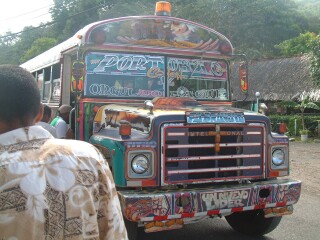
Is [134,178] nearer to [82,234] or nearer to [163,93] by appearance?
[163,93]

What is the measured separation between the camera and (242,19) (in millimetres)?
35156

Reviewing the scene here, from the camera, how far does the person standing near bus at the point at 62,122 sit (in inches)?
222

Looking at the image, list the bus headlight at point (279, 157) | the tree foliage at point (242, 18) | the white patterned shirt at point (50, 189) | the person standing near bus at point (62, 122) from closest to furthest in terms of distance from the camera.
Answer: the white patterned shirt at point (50, 189) < the bus headlight at point (279, 157) < the person standing near bus at point (62, 122) < the tree foliage at point (242, 18)

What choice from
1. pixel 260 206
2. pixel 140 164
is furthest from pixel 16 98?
pixel 260 206

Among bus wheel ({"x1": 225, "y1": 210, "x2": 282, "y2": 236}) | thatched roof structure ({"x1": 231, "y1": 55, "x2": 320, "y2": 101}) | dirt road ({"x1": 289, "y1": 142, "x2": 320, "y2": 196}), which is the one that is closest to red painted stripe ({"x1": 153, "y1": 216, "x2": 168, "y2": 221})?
bus wheel ({"x1": 225, "y1": 210, "x2": 282, "y2": 236})

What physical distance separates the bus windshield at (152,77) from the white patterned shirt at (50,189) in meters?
3.69

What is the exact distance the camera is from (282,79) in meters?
26.9

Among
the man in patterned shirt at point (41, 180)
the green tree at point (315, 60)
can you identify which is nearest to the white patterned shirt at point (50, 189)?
the man in patterned shirt at point (41, 180)

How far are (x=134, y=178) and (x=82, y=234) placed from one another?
2608mm

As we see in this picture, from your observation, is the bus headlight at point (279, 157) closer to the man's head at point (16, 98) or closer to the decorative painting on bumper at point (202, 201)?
the decorative painting on bumper at point (202, 201)

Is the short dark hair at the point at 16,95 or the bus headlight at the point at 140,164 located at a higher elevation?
the short dark hair at the point at 16,95

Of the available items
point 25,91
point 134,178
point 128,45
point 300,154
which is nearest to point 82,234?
point 25,91

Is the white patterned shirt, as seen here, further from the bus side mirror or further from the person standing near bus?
the bus side mirror

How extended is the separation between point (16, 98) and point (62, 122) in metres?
4.17
